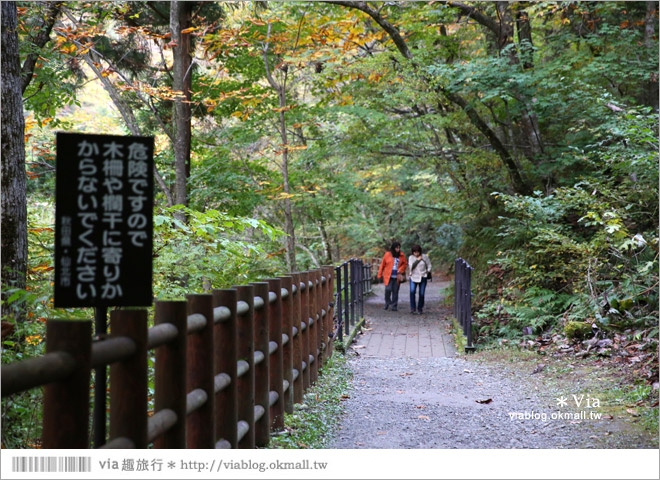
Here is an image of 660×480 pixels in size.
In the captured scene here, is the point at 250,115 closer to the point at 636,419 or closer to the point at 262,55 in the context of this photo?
the point at 262,55

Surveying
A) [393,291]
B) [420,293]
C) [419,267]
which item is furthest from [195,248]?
[393,291]

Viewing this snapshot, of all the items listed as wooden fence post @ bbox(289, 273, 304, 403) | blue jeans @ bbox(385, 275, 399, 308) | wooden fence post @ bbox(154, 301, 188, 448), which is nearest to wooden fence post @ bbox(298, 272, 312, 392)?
wooden fence post @ bbox(289, 273, 304, 403)

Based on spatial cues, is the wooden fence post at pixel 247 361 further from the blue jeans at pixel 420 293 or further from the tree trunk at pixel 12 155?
the blue jeans at pixel 420 293

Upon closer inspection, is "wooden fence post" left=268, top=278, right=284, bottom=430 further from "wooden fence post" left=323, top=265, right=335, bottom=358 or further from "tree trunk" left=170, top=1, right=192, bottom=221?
"tree trunk" left=170, top=1, right=192, bottom=221

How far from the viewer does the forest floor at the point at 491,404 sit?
490cm

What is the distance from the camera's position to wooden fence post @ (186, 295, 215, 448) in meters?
3.31

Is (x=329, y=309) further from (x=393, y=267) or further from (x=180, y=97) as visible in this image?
(x=393, y=267)

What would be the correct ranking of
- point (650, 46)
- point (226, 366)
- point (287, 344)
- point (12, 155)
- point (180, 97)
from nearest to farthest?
point (226, 366), point (12, 155), point (287, 344), point (650, 46), point (180, 97)

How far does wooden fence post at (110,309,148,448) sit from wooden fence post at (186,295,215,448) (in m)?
0.75

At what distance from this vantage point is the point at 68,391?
83.9 inches

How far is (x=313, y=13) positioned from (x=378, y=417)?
375 inches

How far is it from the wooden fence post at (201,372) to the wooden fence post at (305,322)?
297cm

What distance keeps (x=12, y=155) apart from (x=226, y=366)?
9.78ft

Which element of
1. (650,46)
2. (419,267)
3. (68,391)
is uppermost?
(650,46)
